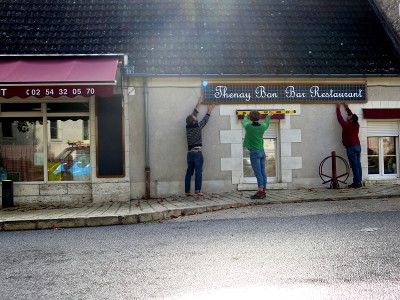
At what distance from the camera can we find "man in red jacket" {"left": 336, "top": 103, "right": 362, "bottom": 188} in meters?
11.8

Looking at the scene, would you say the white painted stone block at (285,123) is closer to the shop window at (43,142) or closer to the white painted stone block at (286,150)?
the white painted stone block at (286,150)

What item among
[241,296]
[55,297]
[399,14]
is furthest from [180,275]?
[399,14]

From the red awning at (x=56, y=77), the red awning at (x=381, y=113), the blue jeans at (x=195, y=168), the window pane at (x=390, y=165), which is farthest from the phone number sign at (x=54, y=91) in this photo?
the window pane at (x=390, y=165)

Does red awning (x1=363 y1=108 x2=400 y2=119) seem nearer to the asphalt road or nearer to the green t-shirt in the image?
the green t-shirt

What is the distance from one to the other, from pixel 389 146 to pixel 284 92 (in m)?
3.31

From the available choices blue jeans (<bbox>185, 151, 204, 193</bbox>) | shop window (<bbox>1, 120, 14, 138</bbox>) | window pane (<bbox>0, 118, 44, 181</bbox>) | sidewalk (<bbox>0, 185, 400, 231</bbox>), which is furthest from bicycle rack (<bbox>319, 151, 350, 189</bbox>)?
shop window (<bbox>1, 120, 14, 138</bbox>)

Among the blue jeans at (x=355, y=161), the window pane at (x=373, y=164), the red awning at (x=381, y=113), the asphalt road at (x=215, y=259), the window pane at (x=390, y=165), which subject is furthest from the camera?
the window pane at (x=390, y=165)

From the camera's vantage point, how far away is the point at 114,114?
1132 cm

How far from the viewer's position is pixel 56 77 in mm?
9852

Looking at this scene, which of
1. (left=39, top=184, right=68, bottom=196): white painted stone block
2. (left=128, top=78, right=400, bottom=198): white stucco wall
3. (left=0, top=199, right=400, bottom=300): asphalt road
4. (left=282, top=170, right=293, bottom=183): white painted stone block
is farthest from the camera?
(left=282, top=170, right=293, bottom=183): white painted stone block

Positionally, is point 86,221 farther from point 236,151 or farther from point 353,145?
point 353,145

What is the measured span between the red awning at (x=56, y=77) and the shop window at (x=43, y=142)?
3.81 feet

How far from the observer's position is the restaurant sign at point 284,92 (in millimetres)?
11805

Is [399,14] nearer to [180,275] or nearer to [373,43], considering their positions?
[373,43]
